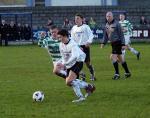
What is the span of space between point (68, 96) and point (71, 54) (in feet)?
4.75

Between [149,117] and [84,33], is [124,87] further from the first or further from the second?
[149,117]

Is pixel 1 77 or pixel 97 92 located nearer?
pixel 97 92

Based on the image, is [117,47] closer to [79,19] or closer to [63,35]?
[79,19]

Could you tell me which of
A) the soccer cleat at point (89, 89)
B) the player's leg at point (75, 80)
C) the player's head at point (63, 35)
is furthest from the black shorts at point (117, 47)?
the player's head at point (63, 35)

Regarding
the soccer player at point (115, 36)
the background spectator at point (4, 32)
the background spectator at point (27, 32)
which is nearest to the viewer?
the soccer player at point (115, 36)

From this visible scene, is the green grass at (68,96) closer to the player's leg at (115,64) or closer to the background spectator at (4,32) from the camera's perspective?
the player's leg at (115,64)

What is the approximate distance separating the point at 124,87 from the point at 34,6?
42.3 m

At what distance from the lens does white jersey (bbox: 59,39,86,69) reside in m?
14.3

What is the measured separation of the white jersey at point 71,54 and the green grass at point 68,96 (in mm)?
979

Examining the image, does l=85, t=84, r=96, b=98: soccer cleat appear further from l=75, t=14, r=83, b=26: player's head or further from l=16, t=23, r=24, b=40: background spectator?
l=16, t=23, r=24, b=40: background spectator

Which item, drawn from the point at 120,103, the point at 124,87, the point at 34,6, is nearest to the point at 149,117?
the point at 120,103

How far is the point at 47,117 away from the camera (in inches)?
482

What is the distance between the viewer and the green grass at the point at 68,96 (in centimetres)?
1270

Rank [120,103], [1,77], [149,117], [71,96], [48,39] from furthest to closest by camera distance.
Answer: [1,77], [48,39], [71,96], [120,103], [149,117]
